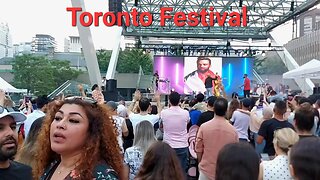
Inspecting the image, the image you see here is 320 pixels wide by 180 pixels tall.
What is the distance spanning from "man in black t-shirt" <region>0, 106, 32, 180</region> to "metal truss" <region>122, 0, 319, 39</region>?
2558 centimetres

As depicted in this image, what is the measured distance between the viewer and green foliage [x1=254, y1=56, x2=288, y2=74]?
44963 mm

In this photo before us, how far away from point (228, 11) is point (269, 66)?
1839 centimetres

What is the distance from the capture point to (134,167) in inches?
195

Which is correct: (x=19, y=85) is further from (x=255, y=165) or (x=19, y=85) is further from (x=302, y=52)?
(x=255, y=165)

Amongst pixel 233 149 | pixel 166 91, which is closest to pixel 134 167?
pixel 233 149

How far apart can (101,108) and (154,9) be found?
29897 mm

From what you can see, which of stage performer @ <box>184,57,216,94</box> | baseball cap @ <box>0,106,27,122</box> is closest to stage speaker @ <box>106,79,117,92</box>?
stage performer @ <box>184,57,216,94</box>

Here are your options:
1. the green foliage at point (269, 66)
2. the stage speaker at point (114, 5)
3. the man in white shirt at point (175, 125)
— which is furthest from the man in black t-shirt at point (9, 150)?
the green foliage at point (269, 66)

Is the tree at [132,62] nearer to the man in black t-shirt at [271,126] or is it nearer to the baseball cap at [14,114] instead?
the man in black t-shirt at [271,126]

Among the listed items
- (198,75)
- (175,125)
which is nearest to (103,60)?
(198,75)

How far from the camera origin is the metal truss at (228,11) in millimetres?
30234

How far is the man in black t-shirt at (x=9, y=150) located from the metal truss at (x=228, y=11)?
25576 mm

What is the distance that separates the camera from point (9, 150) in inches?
109

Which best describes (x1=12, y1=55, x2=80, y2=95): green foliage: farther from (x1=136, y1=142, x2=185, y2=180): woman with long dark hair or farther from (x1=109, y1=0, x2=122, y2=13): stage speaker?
(x1=136, y1=142, x2=185, y2=180): woman with long dark hair
